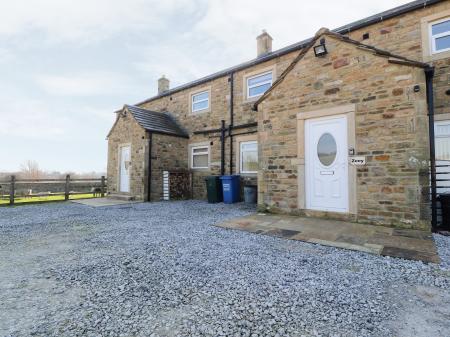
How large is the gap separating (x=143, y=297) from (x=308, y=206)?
16.3ft

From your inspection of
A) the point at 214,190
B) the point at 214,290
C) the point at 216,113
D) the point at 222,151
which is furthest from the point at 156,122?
the point at 214,290

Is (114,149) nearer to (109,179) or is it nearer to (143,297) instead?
(109,179)

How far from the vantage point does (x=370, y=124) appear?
5164 millimetres

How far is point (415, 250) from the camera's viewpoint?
3375 millimetres

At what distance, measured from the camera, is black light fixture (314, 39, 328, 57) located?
18.7 ft

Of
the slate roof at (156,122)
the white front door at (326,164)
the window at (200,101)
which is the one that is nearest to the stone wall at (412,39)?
the white front door at (326,164)

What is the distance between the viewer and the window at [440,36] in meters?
6.03

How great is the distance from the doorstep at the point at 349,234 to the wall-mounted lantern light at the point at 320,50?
175 inches

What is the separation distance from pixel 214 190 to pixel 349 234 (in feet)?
20.1

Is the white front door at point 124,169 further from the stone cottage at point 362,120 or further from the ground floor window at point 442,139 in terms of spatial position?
the ground floor window at point 442,139

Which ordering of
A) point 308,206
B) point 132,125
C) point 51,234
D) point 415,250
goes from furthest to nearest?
point 132,125 → point 308,206 → point 51,234 → point 415,250

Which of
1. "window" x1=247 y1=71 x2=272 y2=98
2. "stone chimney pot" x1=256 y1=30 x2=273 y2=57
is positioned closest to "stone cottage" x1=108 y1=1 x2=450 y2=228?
"window" x1=247 y1=71 x2=272 y2=98

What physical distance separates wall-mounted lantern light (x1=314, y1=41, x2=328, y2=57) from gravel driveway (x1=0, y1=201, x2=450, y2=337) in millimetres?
4990

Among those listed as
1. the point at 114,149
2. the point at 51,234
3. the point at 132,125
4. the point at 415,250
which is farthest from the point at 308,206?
the point at 114,149
